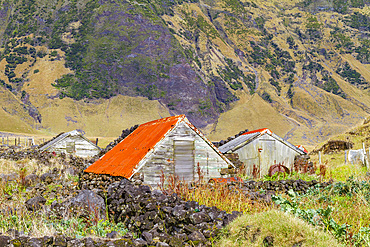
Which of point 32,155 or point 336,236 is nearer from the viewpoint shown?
point 336,236

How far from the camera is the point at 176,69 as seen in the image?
11431cm

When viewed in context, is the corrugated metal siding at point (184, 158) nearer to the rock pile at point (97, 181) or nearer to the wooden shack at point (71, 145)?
the rock pile at point (97, 181)

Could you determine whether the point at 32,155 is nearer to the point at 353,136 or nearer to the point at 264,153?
the point at 264,153

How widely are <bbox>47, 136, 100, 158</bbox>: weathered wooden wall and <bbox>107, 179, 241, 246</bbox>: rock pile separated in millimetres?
25307

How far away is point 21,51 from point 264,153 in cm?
11596

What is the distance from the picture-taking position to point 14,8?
459 feet

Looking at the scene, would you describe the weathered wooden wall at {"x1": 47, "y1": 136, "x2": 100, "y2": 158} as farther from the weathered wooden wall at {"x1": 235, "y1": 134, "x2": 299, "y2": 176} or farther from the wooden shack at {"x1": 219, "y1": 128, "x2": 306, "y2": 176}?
the weathered wooden wall at {"x1": 235, "y1": 134, "x2": 299, "y2": 176}

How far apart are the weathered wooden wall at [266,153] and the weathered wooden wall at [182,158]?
6291 millimetres

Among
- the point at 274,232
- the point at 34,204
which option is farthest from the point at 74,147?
the point at 274,232

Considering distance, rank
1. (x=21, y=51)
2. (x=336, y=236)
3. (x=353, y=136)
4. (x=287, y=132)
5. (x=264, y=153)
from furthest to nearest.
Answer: (x=21, y=51), (x=287, y=132), (x=353, y=136), (x=264, y=153), (x=336, y=236)

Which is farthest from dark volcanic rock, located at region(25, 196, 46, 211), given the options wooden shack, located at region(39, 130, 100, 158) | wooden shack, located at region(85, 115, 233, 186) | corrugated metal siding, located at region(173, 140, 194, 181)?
wooden shack, located at region(39, 130, 100, 158)

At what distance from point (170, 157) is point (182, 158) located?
0.51 metres

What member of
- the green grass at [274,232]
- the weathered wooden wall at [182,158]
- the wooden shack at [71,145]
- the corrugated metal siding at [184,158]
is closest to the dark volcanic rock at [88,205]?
the weathered wooden wall at [182,158]

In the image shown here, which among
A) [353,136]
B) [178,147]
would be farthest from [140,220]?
[353,136]
